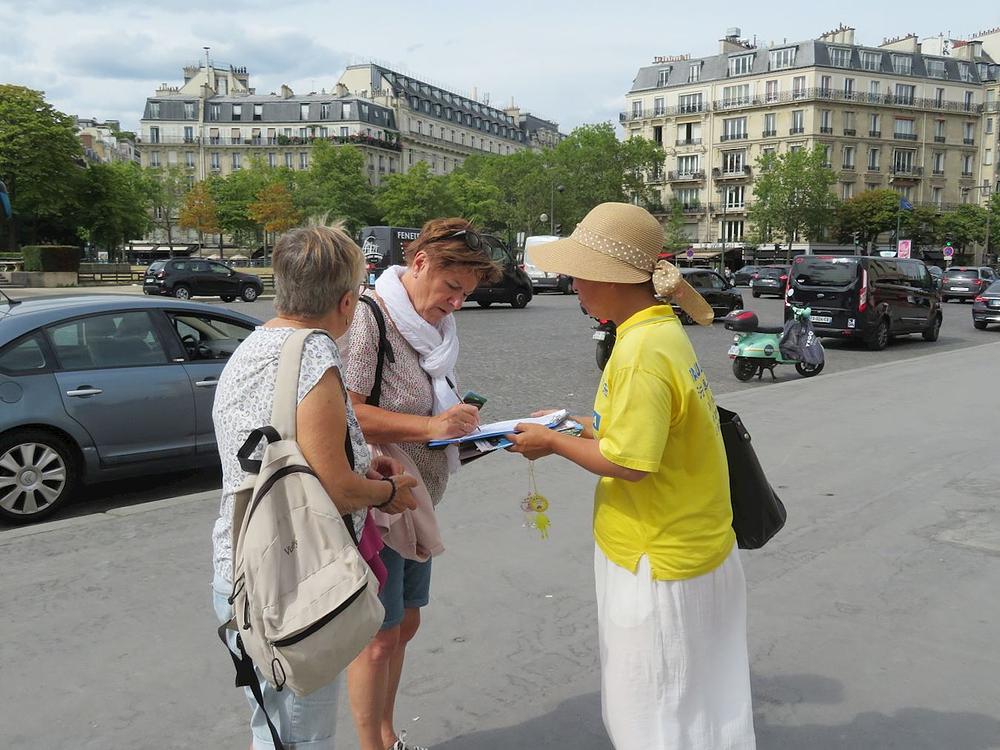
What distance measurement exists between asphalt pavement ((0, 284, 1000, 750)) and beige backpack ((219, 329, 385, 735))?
4.11 feet

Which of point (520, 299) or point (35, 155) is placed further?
point (35, 155)

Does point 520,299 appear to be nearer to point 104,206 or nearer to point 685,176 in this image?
point 104,206

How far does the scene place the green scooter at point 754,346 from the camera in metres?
13.1

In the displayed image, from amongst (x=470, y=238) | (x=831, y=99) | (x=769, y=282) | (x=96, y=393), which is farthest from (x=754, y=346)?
(x=831, y=99)

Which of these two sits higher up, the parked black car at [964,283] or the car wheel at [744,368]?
the car wheel at [744,368]

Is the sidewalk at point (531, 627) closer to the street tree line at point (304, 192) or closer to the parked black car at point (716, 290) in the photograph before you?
the parked black car at point (716, 290)

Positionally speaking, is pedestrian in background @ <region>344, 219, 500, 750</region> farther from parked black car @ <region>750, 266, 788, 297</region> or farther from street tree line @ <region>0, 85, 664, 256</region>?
street tree line @ <region>0, 85, 664, 256</region>

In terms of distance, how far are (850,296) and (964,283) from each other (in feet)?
76.2

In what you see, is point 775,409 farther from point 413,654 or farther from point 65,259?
point 65,259

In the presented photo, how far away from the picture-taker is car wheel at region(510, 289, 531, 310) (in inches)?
1130

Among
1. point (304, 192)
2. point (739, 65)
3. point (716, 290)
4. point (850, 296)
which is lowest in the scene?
point (716, 290)

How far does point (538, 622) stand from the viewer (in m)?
4.04

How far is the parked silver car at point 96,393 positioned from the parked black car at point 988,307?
21.9 m

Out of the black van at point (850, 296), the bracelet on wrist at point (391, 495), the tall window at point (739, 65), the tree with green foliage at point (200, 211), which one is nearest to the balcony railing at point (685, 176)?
the tall window at point (739, 65)
